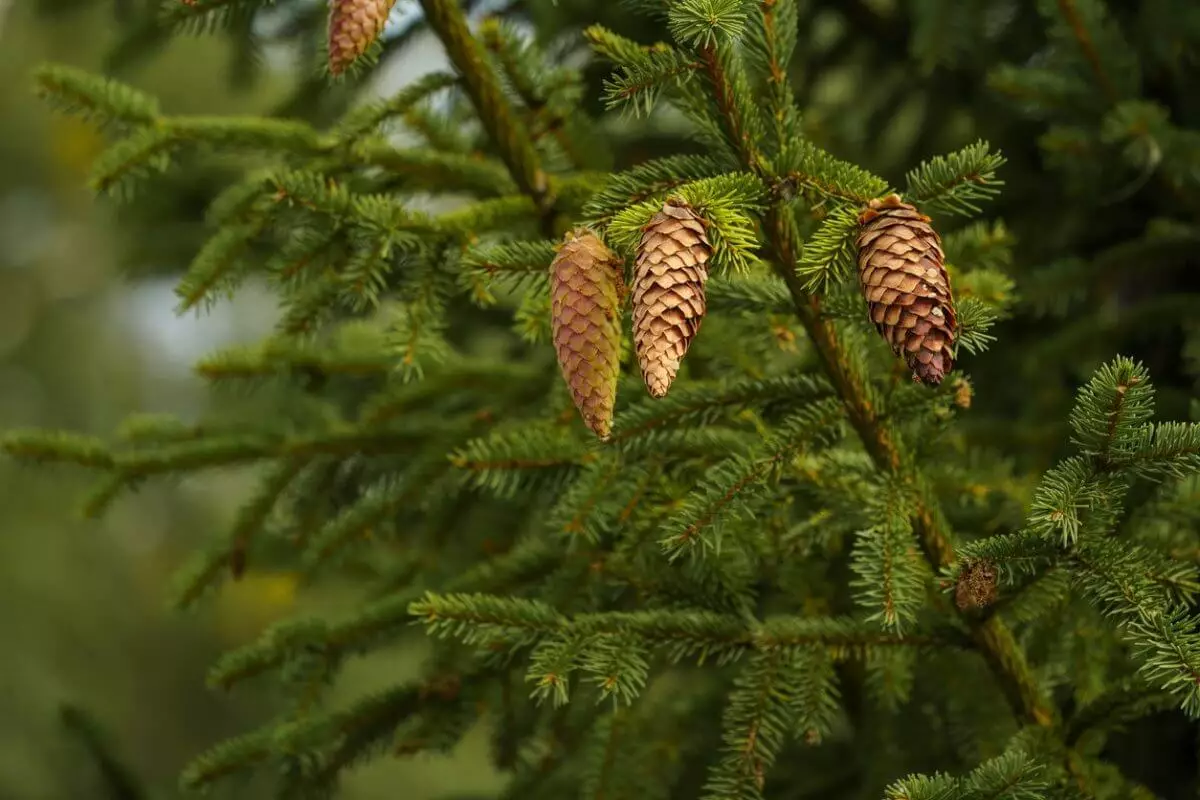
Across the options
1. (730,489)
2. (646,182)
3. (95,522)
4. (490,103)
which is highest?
(95,522)

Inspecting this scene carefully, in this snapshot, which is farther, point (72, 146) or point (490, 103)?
point (72, 146)

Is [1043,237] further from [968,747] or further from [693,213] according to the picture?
[693,213]

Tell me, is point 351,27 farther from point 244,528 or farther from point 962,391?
point 244,528

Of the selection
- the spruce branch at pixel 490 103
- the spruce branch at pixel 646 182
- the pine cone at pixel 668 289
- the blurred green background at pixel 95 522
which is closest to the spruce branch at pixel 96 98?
the spruce branch at pixel 490 103

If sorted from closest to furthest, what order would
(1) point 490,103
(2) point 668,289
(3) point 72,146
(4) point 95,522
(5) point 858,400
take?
(2) point 668,289 → (5) point 858,400 → (1) point 490,103 → (4) point 95,522 → (3) point 72,146

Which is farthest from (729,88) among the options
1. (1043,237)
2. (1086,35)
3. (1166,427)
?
(1043,237)

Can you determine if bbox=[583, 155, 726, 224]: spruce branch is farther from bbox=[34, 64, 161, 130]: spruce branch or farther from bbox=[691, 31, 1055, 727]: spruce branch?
bbox=[34, 64, 161, 130]: spruce branch

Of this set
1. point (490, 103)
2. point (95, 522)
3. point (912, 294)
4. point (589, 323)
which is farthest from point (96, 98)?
point (95, 522)

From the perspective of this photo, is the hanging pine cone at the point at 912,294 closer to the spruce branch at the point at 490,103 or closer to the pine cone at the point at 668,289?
the pine cone at the point at 668,289
